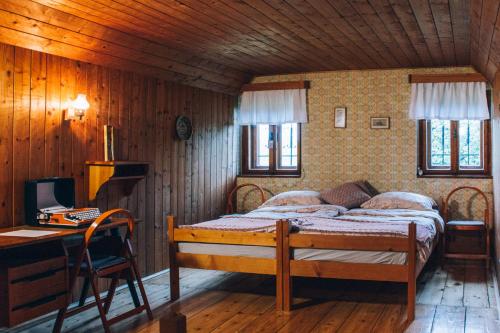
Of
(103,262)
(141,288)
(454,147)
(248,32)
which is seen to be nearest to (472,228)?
(454,147)

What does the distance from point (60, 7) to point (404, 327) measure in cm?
324

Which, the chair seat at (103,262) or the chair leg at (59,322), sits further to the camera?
the chair seat at (103,262)

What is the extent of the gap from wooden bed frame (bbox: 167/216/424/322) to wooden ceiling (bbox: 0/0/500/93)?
158cm

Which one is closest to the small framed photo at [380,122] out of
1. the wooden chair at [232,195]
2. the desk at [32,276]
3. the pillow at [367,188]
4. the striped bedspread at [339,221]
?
the pillow at [367,188]

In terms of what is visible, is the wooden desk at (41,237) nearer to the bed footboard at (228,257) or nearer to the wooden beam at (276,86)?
the bed footboard at (228,257)

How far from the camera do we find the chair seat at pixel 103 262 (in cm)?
390

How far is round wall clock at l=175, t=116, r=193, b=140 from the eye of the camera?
6145mm

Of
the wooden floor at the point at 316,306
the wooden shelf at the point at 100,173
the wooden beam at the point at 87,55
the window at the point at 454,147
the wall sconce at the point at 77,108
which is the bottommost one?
the wooden floor at the point at 316,306

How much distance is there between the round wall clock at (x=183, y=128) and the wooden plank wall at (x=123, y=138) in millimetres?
78

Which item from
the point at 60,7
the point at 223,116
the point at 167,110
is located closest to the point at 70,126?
the point at 60,7

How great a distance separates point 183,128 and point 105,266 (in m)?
2.55

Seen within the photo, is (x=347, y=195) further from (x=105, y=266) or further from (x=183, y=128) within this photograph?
(x=105, y=266)

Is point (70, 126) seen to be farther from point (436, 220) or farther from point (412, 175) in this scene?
point (412, 175)

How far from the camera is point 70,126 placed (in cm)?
470
